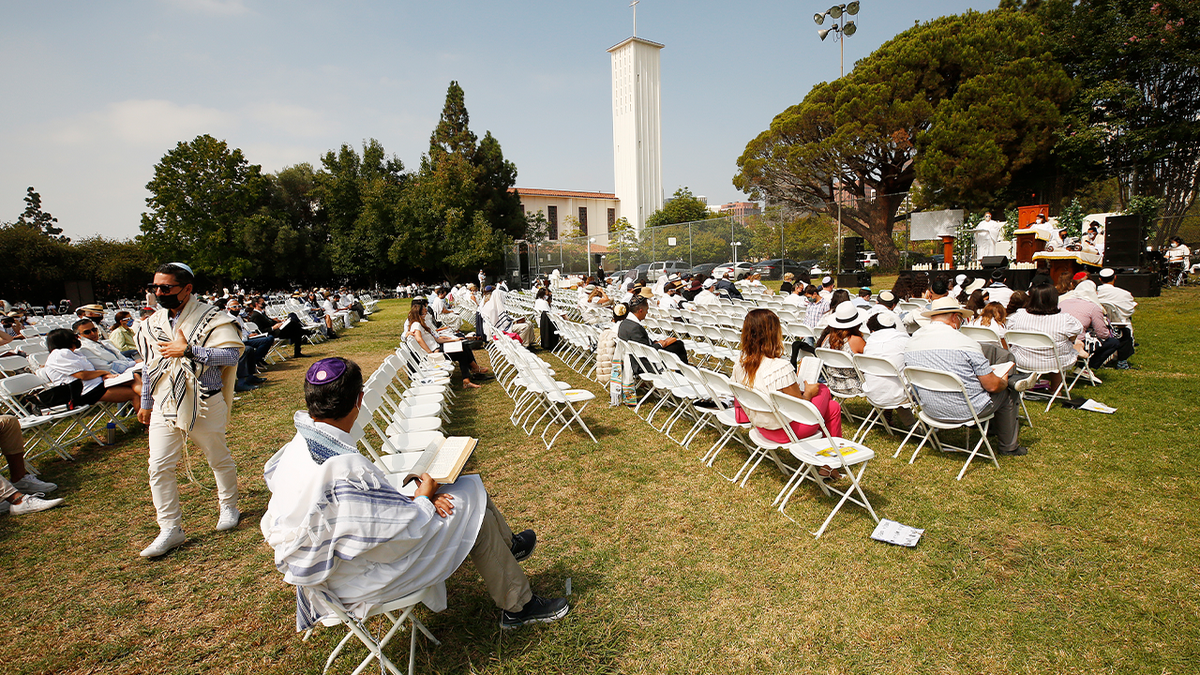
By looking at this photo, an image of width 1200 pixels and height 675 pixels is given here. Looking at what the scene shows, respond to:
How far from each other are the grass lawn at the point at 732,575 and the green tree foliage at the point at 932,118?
19.0 meters

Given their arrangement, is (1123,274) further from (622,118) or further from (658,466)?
(622,118)

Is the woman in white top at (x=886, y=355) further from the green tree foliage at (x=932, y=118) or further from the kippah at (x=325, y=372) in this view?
the green tree foliage at (x=932, y=118)

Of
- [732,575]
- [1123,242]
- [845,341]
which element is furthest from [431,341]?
[1123,242]

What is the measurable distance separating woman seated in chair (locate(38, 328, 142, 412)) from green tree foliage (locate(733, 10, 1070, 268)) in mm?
21524

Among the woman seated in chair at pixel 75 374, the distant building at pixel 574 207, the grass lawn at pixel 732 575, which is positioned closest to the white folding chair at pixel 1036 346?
the grass lawn at pixel 732 575

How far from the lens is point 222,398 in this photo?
3.54 meters

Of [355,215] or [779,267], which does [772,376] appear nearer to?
[779,267]

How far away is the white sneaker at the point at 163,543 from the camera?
11.2 feet

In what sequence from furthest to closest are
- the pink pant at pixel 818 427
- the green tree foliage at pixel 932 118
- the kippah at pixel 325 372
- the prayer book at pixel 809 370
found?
the green tree foliage at pixel 932 118 → the prayer book at pixel 809 370 → the pink pant at pixel 818 427 → the kippah at pixel 325 372

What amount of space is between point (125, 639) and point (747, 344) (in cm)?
386

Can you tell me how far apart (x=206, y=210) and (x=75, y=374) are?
32.4 m

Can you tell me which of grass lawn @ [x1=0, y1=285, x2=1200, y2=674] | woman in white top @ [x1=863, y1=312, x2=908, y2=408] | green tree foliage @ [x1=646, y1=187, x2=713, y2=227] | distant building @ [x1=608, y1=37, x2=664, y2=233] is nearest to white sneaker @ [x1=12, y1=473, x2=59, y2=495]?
grass lawn @ [x1=0, y1=285, x2=1200, y2=674]

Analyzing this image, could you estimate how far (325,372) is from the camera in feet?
6.84

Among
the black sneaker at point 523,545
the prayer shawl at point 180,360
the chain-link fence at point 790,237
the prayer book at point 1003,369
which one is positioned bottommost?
the black sneaker at point 523,545
